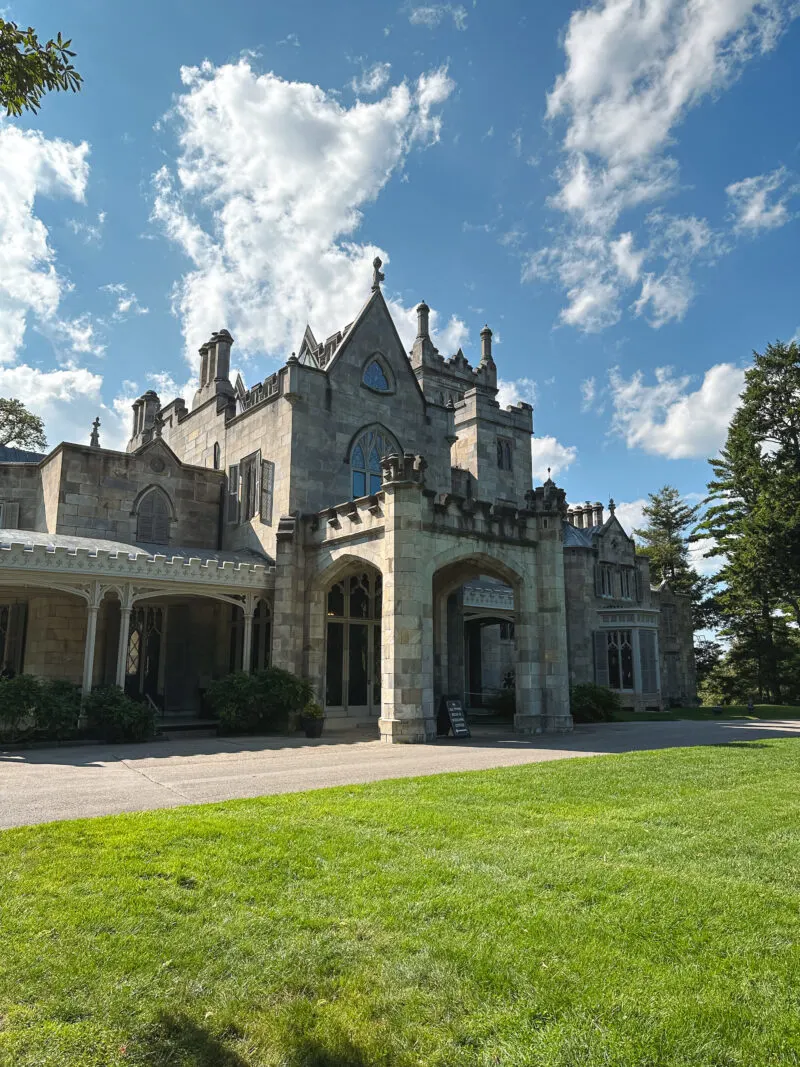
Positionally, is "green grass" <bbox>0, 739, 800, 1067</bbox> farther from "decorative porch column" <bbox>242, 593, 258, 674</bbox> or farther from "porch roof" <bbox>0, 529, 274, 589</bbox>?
"decorative porch column" <bbox>242, 593, 258, 674</bbox>

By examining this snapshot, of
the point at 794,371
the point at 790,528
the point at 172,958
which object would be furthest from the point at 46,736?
the point at 794,371

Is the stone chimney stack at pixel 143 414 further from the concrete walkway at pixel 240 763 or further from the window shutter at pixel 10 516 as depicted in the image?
the concrete walkway at pixel 240 763

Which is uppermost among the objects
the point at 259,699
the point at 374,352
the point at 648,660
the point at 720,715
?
the point at 374,352

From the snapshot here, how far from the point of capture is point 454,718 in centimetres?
1828

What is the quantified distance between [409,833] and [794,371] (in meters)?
42.8

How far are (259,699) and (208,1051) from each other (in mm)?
15067

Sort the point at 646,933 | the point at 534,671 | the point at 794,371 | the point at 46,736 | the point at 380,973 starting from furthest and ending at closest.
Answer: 1. the point at 794,371
2. the point at 534,671
3. the point at 46,736
4. the point at 646,933
5. the point at 380,973

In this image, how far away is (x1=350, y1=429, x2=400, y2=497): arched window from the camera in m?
23.6

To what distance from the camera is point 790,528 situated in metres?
36.7

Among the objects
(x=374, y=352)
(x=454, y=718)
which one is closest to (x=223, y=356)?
(x=374, y=352)

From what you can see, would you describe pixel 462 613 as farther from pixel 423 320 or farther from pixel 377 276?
pixel 423 320

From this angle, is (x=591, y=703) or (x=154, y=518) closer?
(x=591, y=703)

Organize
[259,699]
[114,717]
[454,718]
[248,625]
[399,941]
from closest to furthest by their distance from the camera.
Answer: [399,941]
[114,717]
[259,699]
[454,718]
[248,625]

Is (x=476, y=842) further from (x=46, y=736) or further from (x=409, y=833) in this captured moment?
(x=46, y=736)
